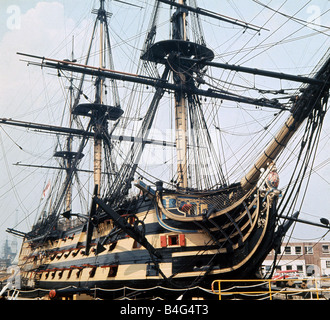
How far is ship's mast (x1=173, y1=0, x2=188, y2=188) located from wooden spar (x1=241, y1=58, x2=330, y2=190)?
17.1 feet

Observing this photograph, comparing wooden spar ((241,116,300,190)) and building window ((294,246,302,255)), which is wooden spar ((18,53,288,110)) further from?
building window ((294,246,302,255))

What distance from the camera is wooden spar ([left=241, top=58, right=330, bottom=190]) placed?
411 inches

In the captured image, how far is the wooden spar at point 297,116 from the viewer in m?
10.4

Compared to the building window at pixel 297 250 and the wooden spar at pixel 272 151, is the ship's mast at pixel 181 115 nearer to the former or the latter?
the wooden spar at pixel 272 151

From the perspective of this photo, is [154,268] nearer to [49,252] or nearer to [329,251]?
[49,252]

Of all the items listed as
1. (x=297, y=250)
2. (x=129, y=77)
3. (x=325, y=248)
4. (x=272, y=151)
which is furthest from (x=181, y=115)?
(x=297, y=250)

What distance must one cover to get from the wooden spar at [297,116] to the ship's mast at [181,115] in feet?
17.1

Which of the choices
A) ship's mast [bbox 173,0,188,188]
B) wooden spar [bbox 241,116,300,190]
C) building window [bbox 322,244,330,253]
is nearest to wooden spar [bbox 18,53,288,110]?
ship's mast [bbox 173,0,188,188]

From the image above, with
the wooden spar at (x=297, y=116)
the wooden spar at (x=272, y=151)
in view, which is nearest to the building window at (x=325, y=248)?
the wooden spar at (x=272, y=151)

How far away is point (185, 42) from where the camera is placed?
61.7 ft

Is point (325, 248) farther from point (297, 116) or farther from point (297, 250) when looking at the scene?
point (297, 116)

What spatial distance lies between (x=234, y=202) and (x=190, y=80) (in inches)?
373
